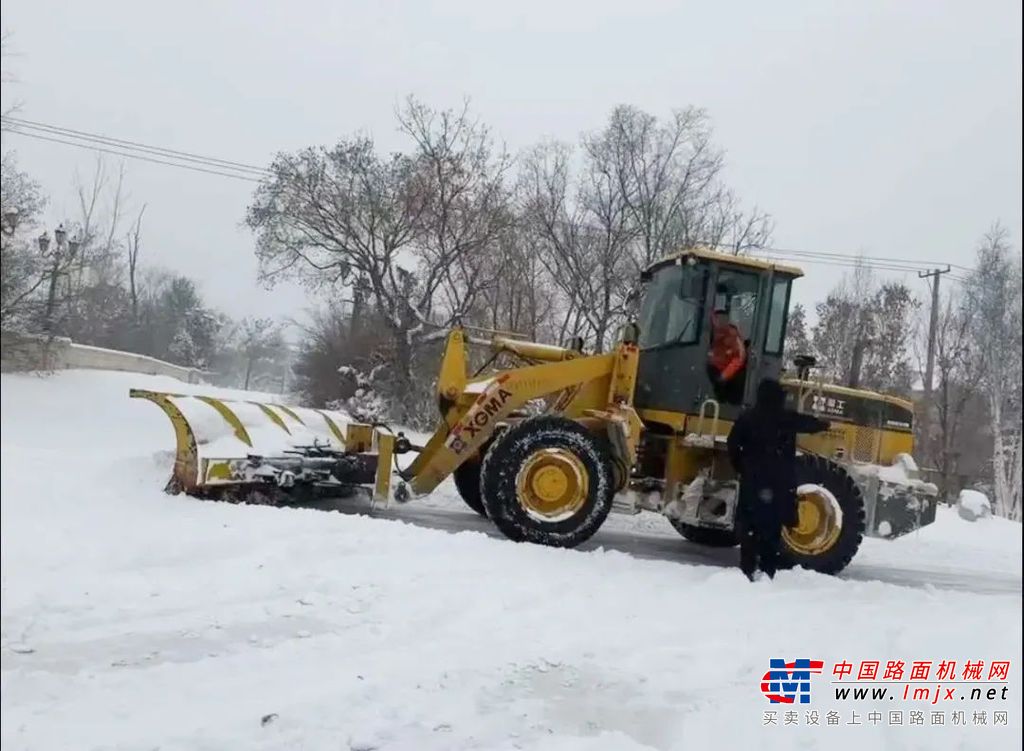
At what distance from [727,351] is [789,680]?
13.2 ft

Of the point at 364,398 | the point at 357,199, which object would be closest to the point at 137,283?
the point at 357,199

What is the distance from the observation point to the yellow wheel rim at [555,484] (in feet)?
20.1

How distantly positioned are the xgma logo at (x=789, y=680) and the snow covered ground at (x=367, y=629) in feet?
0.15

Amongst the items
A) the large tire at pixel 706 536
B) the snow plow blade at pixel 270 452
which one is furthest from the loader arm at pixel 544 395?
the large tire at pixel 706 536

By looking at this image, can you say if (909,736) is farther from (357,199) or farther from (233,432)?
(233,432)

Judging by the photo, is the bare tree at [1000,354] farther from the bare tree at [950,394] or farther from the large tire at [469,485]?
the large tire at [469,485]

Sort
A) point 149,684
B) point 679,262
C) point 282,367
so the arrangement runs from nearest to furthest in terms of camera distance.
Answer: point 149,684 < point 282,367 < point 679,262

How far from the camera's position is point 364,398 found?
642cm

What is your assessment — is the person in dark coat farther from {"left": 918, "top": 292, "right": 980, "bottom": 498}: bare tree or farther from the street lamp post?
the street lamp post

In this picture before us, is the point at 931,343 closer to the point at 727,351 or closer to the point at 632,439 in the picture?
the point at 727,351

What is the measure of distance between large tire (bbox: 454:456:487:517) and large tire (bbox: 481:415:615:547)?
153 centimetres

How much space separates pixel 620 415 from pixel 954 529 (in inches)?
243

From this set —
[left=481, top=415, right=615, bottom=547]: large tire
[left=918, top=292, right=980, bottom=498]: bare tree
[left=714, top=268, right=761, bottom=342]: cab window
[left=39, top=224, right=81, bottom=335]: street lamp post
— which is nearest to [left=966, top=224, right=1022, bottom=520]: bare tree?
[left=918, top=292, right=980, bottom=498]: bare tree

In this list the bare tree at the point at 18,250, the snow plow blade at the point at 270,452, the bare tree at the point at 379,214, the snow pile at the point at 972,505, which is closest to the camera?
the bare tree at the point at 18,250
